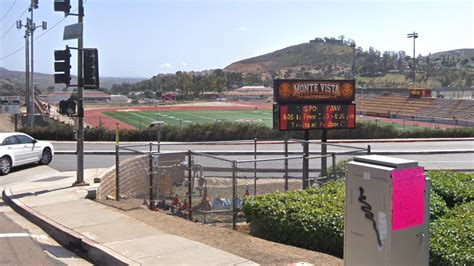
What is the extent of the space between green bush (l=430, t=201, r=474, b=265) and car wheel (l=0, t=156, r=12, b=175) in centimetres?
1766

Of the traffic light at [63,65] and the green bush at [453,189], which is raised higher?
the traffic light at [63,65]

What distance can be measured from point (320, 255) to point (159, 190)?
772 centimetres

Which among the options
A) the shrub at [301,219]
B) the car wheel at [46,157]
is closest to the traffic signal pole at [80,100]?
the car wheel at [46,157]

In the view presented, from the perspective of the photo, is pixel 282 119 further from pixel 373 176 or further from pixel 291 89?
pixel 373 176

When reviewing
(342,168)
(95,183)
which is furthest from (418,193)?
(95,183)

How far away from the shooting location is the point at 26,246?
33.0 ft

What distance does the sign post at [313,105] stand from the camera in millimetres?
17562

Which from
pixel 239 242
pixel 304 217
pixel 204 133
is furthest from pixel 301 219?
pixel 204 133

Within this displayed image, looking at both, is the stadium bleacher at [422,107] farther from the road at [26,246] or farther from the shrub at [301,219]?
the road at [26,246]

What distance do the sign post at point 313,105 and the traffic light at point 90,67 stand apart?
5.41 meters

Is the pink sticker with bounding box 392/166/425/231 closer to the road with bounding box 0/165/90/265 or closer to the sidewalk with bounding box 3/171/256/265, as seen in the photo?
the sidewalk with bounding box 3/171/256/265

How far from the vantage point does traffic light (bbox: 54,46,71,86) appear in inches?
655

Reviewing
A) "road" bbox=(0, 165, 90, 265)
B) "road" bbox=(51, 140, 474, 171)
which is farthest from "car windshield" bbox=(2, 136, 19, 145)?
"road" bbox=(0, 165, 90, 265)

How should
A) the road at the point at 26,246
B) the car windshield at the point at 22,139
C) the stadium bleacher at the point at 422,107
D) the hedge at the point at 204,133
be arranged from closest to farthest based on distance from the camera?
the road at the point at 26,246, the car windshield at the point at 22,139, the hedge at the point at 204,133, the stadium bleacher at the point at 422,107
